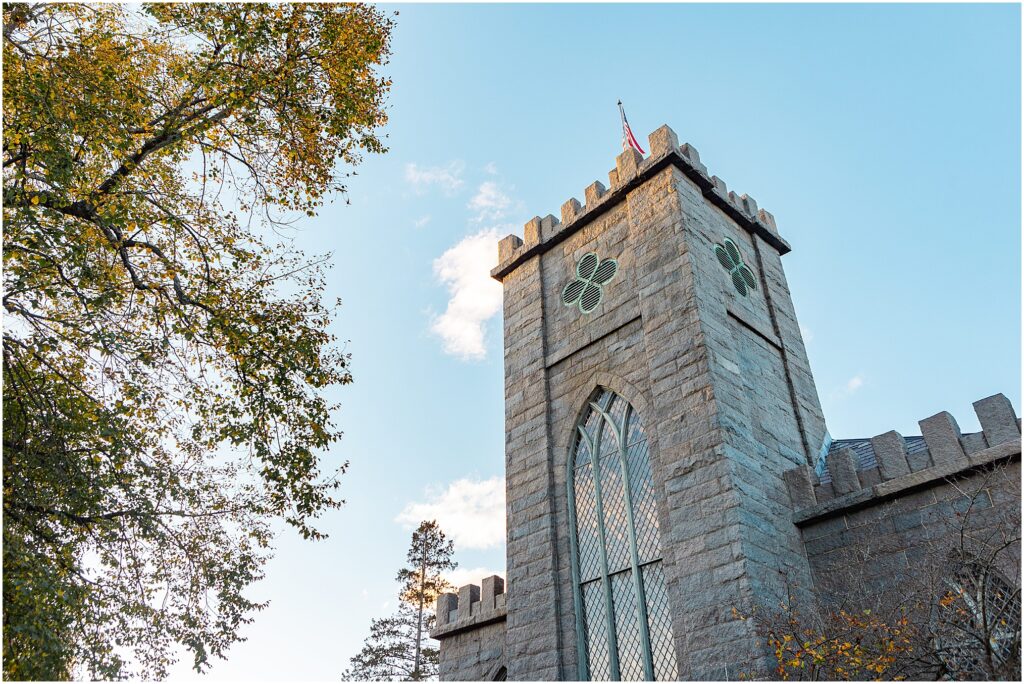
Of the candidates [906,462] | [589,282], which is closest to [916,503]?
[906,462]

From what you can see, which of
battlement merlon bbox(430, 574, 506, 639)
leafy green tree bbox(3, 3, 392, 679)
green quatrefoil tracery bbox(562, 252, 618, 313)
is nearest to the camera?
leafy green tree bbox(3, 3, 392, 679)

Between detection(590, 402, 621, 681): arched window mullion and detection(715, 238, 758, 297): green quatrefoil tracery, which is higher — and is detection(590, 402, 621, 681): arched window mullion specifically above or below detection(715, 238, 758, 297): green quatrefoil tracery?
below

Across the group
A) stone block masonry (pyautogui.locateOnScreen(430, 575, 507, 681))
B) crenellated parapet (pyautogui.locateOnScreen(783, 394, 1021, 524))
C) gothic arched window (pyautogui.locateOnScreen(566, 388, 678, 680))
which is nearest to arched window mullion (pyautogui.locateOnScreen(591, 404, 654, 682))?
gothic arched window (pyautogui.locateOnScreen(566, 388, 678, 680))

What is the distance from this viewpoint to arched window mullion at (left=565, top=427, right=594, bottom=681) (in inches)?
466

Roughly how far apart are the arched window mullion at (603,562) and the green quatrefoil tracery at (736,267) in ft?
11.4

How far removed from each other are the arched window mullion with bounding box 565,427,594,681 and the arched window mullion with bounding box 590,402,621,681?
18 centimetres

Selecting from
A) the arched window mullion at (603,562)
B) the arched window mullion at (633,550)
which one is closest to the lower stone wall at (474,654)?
the arched window mullion at (603,562)

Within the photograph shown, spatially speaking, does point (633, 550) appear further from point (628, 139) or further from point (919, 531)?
point (628, 139)

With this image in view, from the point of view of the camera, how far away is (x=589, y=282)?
49.9 feet

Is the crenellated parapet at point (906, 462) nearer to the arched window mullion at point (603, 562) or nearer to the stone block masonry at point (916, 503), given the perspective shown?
the stone block masonry at point (916, 503)

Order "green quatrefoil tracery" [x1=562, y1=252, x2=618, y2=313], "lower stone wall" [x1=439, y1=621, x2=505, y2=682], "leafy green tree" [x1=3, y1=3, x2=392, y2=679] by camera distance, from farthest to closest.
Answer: "green quatrefoil tracery" [x1=562, y1=252, x2=618, y2=313]
"lower stone wall" [x1=439, y1=621, x2=505, y2=682]
"leafy green tree" [x1=3, y1=3, x2=392, y2=679]

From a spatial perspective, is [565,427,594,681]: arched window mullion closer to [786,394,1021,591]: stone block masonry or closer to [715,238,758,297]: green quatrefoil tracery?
[786,394,1021,591]: stone block masonry

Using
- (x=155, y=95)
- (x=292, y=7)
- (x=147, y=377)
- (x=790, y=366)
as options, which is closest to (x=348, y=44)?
(x=292, y=7)

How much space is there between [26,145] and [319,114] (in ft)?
10.5
